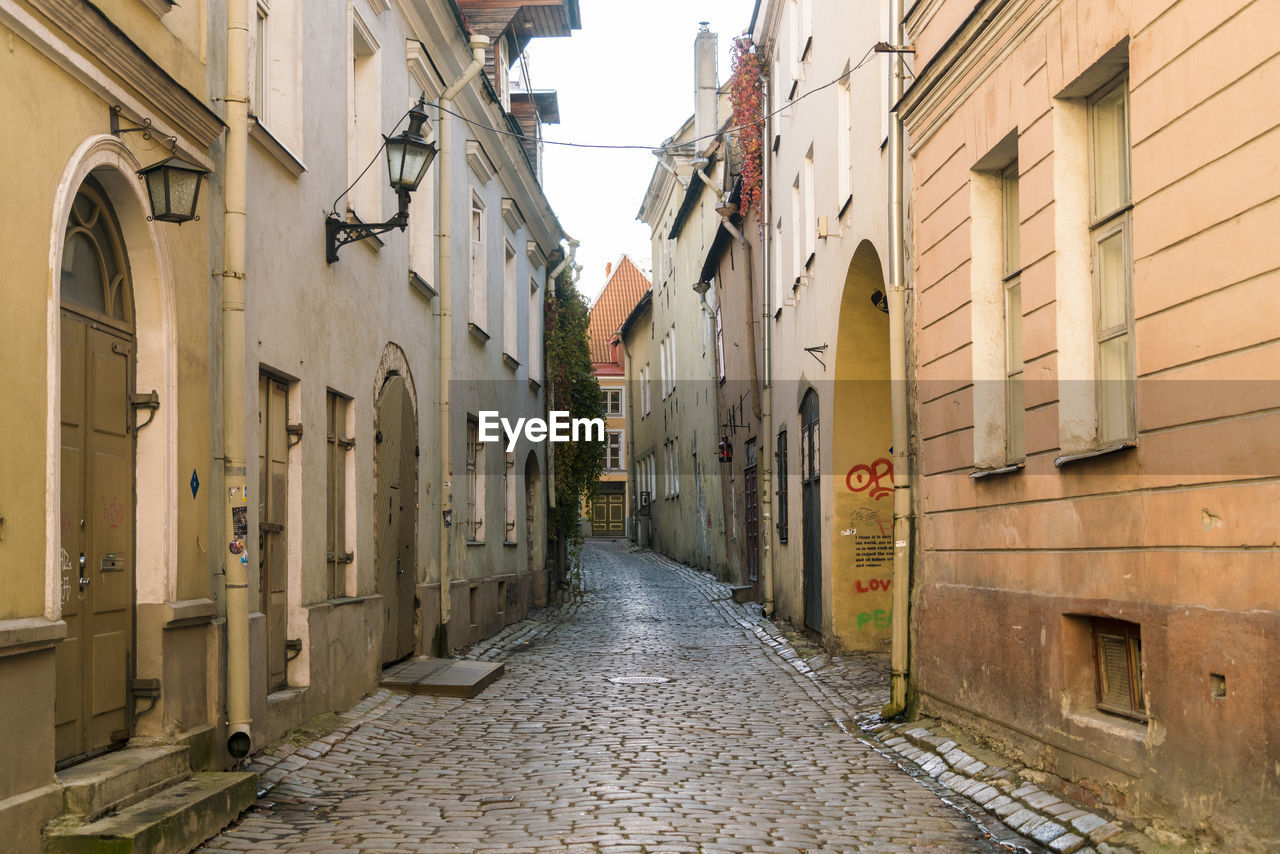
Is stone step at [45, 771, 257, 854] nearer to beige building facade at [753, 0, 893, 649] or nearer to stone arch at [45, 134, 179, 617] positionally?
stone arch at [45, 134, 179, 617]

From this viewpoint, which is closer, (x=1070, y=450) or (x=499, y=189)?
(x=1070, y=450)

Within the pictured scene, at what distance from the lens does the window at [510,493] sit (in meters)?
21.0

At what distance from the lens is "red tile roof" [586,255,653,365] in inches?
2405

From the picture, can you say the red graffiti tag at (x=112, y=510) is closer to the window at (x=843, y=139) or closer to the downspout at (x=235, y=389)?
the downspout at (x=235, y=389)

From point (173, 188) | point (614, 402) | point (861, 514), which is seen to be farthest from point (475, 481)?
point (614, 402)

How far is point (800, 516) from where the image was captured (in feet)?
56.5

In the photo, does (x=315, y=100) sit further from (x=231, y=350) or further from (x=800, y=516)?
(x=800, y=516)

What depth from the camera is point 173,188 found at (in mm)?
7051

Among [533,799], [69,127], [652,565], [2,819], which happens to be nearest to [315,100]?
[69,127]

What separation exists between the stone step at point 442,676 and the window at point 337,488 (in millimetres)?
1202

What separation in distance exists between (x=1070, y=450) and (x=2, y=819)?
527 cm

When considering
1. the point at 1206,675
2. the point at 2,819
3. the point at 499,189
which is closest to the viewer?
the point at 2,819

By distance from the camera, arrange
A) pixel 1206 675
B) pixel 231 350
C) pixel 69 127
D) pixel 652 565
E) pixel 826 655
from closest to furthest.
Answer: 1. pixel 1206 675
2. pixel 69 127
3. pixel 231 350
4. pixel 826 655
5. pixel 652 565

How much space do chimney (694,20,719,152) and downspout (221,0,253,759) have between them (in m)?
23.9
